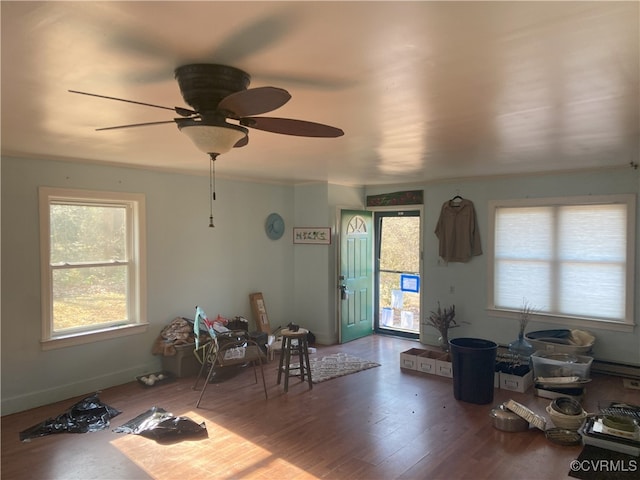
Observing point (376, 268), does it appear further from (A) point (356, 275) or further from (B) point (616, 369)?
(B) point (616, 369)

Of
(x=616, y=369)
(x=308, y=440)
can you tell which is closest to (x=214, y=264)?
(x=308, y=440)

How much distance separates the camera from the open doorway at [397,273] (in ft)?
22.9

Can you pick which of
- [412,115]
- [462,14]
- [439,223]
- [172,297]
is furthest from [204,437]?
[439,223]

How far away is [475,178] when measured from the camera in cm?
602

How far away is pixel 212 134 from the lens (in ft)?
6.47

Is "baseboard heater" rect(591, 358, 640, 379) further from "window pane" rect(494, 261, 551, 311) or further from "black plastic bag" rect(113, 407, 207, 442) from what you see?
"black plastic bag" rect(113, 407, 207, 442)

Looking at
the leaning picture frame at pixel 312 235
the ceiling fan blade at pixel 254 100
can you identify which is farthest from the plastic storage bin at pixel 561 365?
the ceiling fan blade at pixel 254 100

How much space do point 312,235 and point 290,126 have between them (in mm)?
4618

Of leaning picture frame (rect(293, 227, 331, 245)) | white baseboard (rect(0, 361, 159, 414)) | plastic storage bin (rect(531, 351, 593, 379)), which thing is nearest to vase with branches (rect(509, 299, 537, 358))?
plastic storage bin (rect(531, 351, 593, 379))

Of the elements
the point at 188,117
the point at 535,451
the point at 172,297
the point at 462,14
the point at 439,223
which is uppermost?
the point at 462,14

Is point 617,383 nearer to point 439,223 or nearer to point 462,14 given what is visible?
point 439,223

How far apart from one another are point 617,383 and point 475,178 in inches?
113

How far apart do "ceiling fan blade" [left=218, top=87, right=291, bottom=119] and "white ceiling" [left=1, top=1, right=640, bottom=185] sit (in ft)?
0.64

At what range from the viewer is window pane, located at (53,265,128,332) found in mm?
4457
